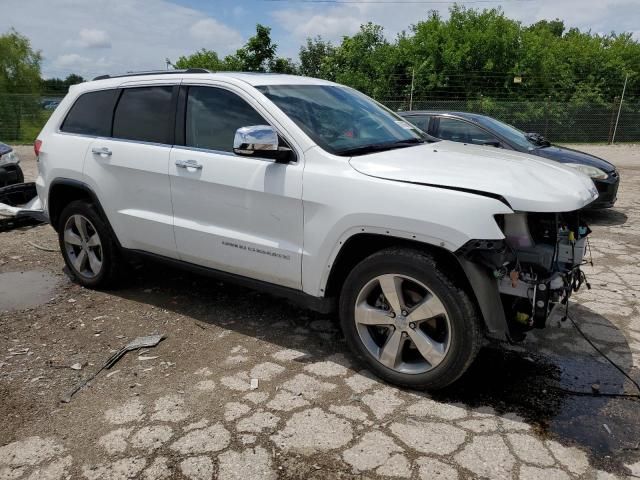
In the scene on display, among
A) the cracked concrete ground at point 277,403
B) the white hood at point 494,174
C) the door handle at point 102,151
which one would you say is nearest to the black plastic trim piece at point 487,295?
the white hood at point 494,174

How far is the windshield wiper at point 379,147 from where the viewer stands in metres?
3.30

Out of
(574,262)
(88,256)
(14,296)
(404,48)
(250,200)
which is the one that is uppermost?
(404,48)

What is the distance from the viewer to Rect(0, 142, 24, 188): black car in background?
7902 millimetres

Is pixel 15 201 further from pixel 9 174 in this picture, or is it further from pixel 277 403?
pixel 277 403

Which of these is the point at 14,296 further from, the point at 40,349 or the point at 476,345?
the point at 476,345

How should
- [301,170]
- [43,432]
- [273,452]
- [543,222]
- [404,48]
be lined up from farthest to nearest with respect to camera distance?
[404,48] → [301,170] → [543,222] → [43,432] → [273,452]

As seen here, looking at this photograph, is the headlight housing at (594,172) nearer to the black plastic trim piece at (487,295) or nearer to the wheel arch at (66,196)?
the black plastic trim piece at (487,295)

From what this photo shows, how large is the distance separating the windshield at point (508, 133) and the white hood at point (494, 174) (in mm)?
4031

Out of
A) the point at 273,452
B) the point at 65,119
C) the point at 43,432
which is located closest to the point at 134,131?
the point at 65,119

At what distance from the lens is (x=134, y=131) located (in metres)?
4.21

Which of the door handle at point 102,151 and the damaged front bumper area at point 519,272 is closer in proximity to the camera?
the damaged front bumper area at point 519,272

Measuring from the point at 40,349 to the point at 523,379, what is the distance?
130 inches

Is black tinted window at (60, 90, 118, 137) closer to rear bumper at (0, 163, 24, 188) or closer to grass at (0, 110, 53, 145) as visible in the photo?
rear bumper at (0, 163, 24, 188)

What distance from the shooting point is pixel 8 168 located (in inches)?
314
